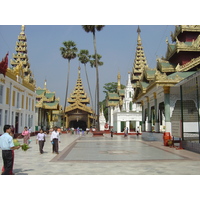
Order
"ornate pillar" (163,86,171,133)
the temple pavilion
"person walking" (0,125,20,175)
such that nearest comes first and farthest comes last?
"person walking" (0,125,20,175), "ornate pillar" (163,86,171,133), the temple pavilion

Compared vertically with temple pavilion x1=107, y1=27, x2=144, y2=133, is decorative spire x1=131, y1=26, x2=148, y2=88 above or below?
above

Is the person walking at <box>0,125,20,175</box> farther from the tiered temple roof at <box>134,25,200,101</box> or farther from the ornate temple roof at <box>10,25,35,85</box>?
the ornate temple roof at <box>10,25,35,85</box>

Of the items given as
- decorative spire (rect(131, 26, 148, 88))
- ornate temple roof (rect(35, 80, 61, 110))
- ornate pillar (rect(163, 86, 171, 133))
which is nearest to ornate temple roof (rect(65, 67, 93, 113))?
ornate temple roof (rect(35, 80, 61, 110))

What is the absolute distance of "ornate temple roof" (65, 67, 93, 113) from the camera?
60.3m

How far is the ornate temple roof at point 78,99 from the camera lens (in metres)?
60.3

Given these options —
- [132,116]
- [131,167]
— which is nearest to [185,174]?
[131,167]

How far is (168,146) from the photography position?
54.3 ft

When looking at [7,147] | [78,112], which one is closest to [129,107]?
[78,112]

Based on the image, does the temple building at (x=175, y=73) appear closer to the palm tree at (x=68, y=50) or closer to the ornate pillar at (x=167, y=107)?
the ornate pillar at (x=167, y=107)

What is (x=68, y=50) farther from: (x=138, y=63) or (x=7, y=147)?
(x=7, y=147)

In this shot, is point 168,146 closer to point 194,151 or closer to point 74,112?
point 194,151

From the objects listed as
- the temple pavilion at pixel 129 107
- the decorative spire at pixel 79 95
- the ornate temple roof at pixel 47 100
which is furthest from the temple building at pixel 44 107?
the decorative spire at pixel 79 95

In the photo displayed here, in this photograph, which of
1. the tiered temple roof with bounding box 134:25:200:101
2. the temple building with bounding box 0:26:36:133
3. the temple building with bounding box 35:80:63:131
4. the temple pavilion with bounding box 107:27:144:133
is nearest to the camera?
the tiered temple roof with bounding box 134:25:200:101

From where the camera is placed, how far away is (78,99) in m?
63.2
